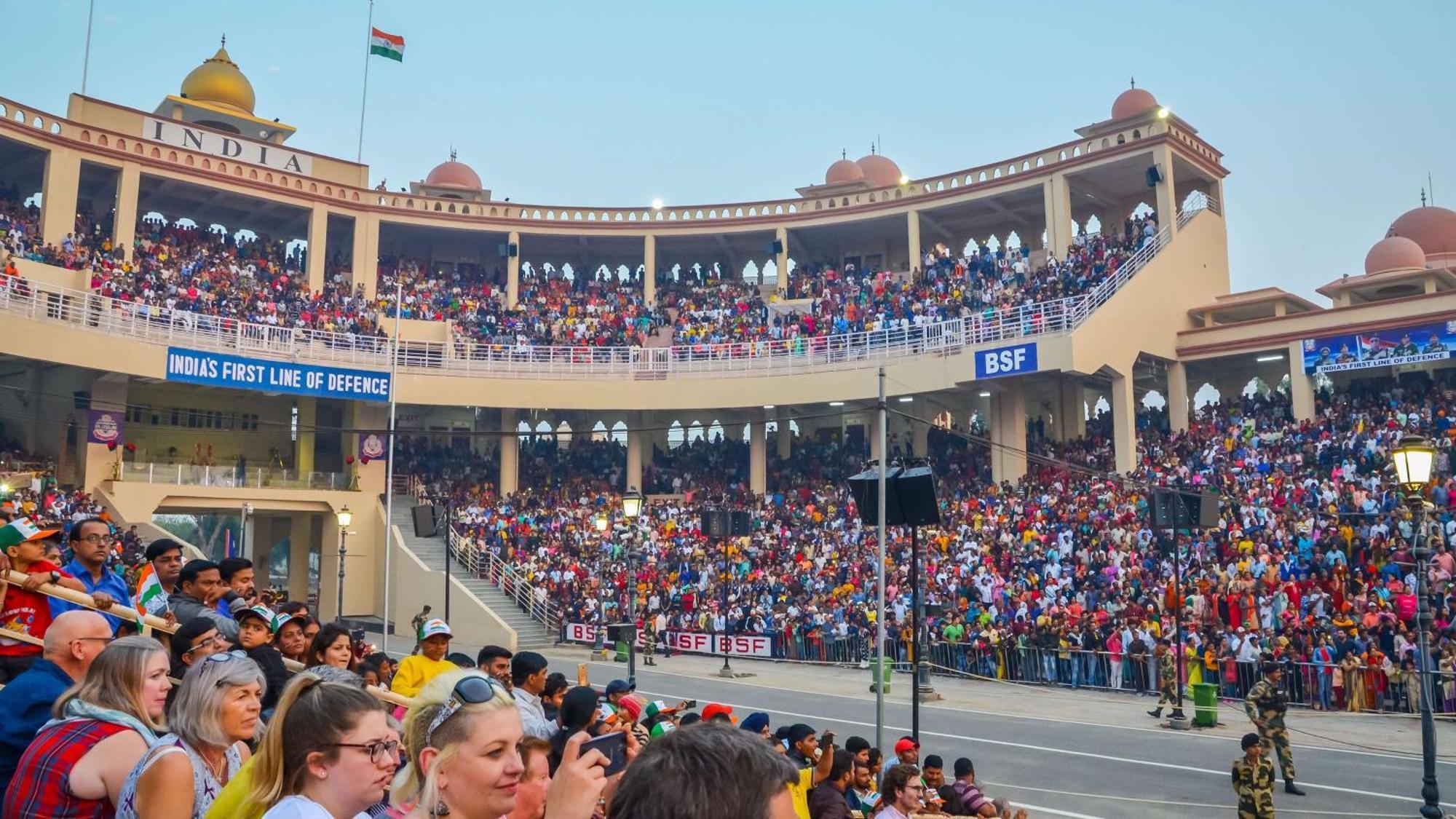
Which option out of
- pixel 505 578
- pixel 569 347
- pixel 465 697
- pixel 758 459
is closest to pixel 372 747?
pixel 465 697

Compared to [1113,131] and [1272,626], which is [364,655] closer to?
[1272,626]

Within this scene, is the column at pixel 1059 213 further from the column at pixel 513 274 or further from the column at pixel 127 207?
the column at pixel 127 207

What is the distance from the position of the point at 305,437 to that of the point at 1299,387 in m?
31.3

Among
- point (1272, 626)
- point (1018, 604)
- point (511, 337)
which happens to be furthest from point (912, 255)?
point (1272, 626)

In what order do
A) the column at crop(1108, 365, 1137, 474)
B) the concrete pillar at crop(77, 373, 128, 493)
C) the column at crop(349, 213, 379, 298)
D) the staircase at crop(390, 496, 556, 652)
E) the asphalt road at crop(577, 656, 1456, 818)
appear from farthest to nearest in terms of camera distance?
1. the column at crop(349, 213, 379, 298)
2. the column at crop(1108, 365, 1137, 474)
3. the concrete pillar at crop(77, 373, 128, 493)
4. the staircase at crop(390, 496, 556, 652)
5. the asphalt road at crop(577, 656, 1456, 818)

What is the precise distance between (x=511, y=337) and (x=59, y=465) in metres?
15.0

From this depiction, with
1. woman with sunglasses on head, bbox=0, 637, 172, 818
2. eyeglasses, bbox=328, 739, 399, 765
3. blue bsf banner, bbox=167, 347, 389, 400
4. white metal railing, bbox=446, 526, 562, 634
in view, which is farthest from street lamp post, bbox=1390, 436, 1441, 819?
blue bsf banner, bbox=167, 347, 389, 400

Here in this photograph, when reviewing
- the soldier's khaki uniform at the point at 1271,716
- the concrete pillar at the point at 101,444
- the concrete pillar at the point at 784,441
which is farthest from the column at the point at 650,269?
the soldier's khaki uniform at the point at 1271,716

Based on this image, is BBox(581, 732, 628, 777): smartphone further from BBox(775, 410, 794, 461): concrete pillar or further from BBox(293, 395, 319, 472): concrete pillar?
BBox(293, 395, 319, 472): concrete pillar

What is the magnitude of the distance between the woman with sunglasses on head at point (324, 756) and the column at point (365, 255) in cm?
3946

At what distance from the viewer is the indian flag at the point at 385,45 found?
37.0m

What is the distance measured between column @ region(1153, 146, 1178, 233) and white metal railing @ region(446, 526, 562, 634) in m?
22.3

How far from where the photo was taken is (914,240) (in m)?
39.9

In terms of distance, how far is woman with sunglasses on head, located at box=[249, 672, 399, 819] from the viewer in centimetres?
292
